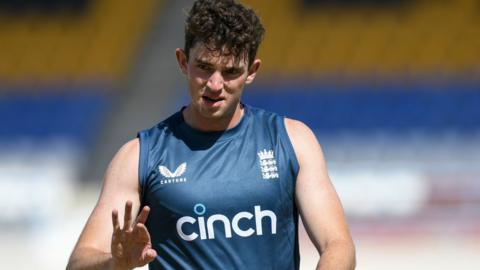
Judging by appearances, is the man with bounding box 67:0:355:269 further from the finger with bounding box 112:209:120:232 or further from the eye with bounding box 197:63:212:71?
the finger with bounding box 112:209:120:232

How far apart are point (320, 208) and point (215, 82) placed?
58cm

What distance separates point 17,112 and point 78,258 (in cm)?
1209

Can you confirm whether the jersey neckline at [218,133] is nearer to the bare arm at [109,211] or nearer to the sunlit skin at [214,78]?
the sunlit skin at [214,78]

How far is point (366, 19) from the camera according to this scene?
15.6m

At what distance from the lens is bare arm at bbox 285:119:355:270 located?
3465 millimetres

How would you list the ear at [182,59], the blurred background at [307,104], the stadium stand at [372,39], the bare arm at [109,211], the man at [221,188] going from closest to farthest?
the bare arm at [109,211] → the man at [221,188] → the ear at [182,59] → the blurred background at [307,104] → the stadium stand at [372,39]

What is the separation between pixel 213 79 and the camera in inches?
139

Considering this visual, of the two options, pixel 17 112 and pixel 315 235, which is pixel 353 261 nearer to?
pixel 315 235

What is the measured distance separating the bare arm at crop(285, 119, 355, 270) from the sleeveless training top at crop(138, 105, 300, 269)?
0.14 feet

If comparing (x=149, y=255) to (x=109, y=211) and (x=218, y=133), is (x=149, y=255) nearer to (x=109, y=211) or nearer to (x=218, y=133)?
(x=109, y=211)

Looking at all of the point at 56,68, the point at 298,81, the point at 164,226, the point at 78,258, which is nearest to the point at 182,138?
the point at 164,226

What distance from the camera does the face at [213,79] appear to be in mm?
3547

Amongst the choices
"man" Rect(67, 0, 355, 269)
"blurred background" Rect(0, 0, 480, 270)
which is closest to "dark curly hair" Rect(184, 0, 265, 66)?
"man" Rect(67, 0, 355, 269)

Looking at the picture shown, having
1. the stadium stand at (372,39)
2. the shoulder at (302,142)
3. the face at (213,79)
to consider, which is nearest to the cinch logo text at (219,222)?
the shoulder at (302,142)
